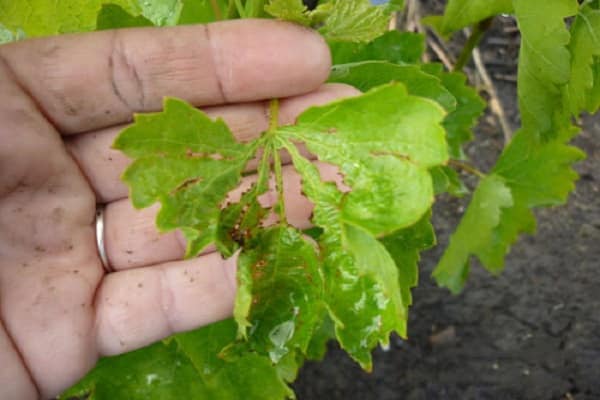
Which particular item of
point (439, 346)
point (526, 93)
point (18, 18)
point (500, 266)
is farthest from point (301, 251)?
point (439, 346)

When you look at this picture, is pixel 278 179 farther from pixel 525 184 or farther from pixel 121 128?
pixel 525 184

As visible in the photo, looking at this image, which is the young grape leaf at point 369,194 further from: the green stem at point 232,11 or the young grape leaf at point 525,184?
the young grape leaf at point 525,184

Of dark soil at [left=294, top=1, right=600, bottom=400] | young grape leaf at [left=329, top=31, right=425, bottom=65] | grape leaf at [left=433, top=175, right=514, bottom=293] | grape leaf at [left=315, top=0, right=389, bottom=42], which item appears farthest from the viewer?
dark soil at [left=294, top=1, right=600, bottom=400]

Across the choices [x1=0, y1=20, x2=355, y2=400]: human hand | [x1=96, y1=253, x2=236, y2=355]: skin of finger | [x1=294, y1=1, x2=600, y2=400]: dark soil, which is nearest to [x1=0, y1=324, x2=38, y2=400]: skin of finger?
[x1=0, y1=20, x2=355, y2=400]: human hand

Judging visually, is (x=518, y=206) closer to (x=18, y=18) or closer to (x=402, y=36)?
(x=402, y=36)

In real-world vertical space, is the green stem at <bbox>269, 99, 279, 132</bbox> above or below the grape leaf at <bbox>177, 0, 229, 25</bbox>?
below

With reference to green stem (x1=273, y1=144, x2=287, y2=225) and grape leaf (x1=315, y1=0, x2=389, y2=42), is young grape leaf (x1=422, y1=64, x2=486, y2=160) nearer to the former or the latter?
grape leaf (x1=315, y1=0, x2=389, y2=42)
